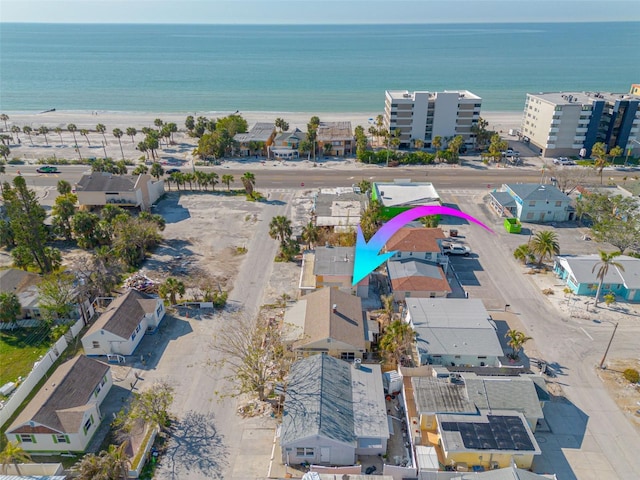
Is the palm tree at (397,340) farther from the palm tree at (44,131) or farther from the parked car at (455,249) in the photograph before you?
the palm tree at (44,131)

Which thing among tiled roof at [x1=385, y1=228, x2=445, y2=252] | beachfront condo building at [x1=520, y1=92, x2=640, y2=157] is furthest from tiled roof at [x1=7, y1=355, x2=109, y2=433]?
beachfront condo building at [x1=520, y1=92, x2=640, y2=157]

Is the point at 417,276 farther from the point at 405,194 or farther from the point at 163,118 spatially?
the point at 163,118

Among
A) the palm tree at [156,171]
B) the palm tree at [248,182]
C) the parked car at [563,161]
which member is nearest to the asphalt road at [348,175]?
the palm tree at [248,182]

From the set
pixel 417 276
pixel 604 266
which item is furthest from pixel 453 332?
pixel 604 266

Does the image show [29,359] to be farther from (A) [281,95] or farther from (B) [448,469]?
(A) [281,95]

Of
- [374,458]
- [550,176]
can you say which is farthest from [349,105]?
[374,458]

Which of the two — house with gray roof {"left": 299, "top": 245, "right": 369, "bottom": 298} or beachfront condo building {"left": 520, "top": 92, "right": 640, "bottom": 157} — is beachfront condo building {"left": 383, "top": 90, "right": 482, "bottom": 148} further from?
house with gray roof {"left": 299, "top": 245, "right": 369, "bottom": 298}
